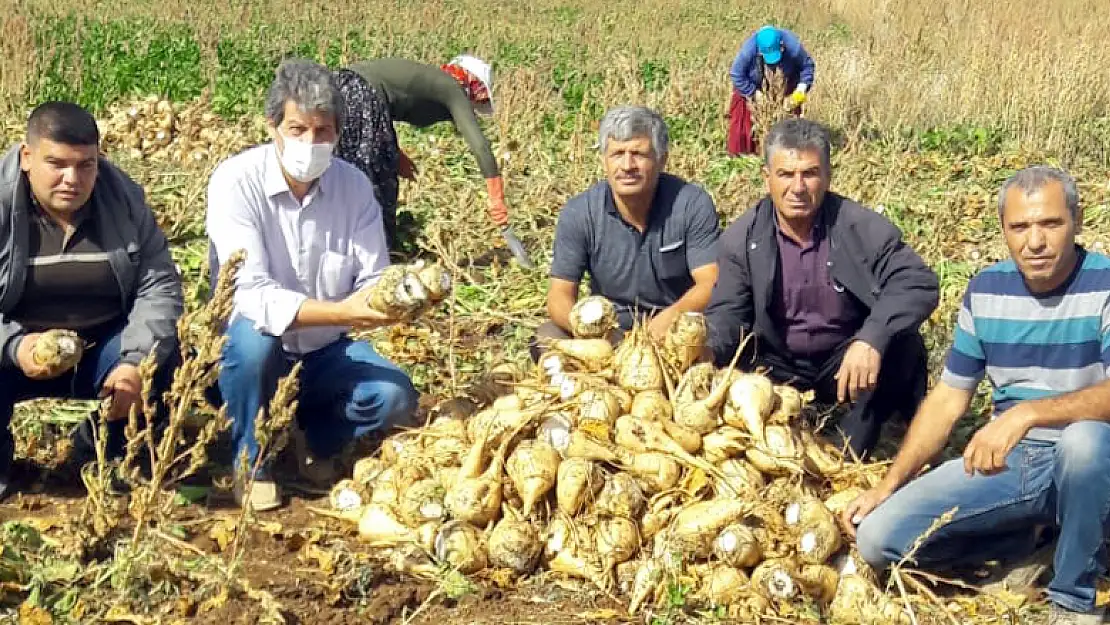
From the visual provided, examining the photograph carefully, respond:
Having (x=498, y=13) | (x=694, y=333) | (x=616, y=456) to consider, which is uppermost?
(x=498, y=13)

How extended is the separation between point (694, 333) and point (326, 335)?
1.28m

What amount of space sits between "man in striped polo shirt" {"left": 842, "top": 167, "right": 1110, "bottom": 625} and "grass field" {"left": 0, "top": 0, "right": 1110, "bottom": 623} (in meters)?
0.26

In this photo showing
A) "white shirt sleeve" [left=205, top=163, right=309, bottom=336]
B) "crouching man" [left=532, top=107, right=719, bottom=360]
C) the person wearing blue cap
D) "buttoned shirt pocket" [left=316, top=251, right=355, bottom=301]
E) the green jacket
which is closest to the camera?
"white shirt sleeve" [left=205, top=163, right=309, bottom=336]

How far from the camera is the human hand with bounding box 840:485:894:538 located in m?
3.41

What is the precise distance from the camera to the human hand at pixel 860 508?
341 cm

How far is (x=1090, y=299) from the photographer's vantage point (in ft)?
10.7

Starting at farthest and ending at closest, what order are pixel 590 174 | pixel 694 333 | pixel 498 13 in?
pixel 498 13, pixel 590 174, pixel 694 333

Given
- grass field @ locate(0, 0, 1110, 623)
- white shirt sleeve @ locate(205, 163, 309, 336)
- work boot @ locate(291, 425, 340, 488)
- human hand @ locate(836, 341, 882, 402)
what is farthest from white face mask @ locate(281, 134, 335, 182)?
human hand @ locate(836, 341, 882, 402)

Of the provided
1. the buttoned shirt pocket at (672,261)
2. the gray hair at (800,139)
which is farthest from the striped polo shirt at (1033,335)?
the buttoned shirt pocket at (672,261)

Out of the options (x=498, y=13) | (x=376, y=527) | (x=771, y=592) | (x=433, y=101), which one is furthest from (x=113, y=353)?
(x=498, y=13)

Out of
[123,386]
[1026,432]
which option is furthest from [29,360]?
[1026,432]

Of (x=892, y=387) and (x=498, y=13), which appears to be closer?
(x=892, y=387)

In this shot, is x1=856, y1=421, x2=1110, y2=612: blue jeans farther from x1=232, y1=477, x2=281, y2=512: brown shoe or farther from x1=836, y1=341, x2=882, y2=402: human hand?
x1=232, y1=477, x2=281, y2=512: brown shoe

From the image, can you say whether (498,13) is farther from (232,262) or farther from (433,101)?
(232,262)
